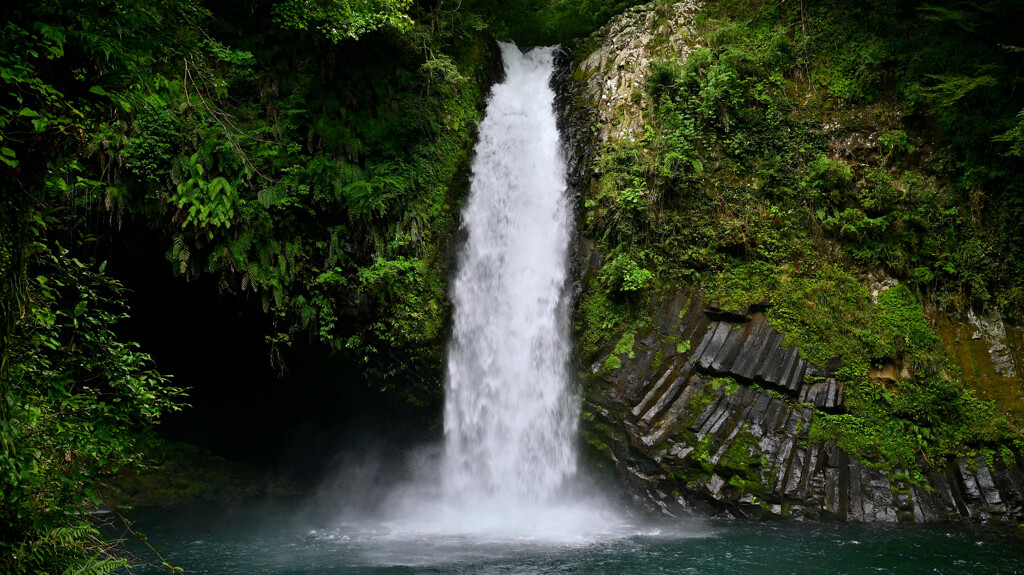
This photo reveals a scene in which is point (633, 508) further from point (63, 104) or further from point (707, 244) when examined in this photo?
point (63, 104)

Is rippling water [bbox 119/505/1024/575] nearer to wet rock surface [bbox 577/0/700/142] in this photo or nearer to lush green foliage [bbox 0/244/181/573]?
lush green foliage [bbox 0/244/181/573]

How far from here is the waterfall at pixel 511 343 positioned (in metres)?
9.52

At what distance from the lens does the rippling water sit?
256 inches

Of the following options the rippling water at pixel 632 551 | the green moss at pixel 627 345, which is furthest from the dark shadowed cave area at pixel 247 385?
the green moss at pixel 627 345

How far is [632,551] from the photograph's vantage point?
23.8 feet

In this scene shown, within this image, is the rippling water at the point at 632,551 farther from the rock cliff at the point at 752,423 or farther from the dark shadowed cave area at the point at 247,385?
the dark shadowed cave area at the point at 247,385

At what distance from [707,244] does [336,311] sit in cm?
669

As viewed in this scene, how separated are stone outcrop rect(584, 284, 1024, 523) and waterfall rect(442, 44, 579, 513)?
894 millimetres

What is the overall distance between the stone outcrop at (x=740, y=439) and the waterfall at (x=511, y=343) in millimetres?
A: 894

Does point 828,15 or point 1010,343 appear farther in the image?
point 828,15

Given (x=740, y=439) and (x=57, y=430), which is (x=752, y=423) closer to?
(x=740, y=439)

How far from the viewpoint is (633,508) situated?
909cm

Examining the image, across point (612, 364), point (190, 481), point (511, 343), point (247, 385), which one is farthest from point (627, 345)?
point (190, 481)

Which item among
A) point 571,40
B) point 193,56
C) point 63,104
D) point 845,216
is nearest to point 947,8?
point 845,216
